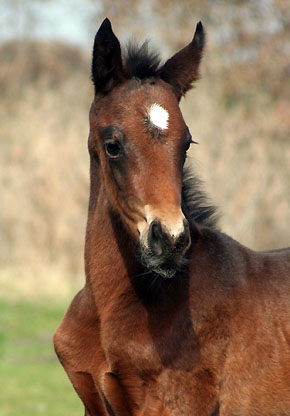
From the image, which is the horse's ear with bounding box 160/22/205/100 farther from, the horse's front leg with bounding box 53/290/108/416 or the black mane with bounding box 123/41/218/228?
the horse's front leg with bounding box 53/290/108/416

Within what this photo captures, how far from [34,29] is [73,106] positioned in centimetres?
1085

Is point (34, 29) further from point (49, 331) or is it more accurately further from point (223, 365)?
point (223, 365)

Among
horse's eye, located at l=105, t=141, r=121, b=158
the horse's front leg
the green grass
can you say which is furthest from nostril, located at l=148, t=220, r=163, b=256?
the green grass

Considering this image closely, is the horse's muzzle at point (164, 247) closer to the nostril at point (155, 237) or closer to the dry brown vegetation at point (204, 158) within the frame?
the nostril at point (155, 237)

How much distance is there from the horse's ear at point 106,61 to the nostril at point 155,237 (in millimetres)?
1065

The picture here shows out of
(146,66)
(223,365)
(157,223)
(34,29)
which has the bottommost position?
(223,365)

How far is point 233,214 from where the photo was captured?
45.5 ft

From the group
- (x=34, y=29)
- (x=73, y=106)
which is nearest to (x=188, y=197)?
(x=73, y=106)

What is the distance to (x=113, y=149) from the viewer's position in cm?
406

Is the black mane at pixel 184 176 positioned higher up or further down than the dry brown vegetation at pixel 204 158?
further down

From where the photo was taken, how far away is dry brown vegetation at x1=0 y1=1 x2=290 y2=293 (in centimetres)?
1366

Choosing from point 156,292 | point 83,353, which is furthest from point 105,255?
point 83,353

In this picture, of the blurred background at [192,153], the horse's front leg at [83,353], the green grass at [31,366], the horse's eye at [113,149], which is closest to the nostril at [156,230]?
the horse's eye at [113,149]

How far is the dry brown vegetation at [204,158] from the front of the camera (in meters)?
13.7
